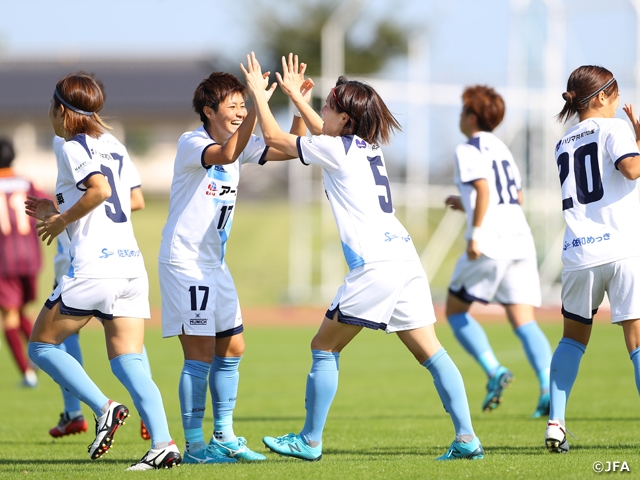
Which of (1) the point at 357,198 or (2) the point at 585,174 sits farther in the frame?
(2) the point at 585,174

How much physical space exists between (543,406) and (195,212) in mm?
3548

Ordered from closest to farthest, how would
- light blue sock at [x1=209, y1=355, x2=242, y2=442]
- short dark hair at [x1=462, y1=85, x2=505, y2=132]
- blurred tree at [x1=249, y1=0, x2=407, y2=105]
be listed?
light blue sock at [x1=209, y1=355, x2=242, y2=442]
short dark hair at [x1=462, y1=85, x2=505, y2=132]
blurred tree at [x1=249, y1=0, x2=407, y2=105]

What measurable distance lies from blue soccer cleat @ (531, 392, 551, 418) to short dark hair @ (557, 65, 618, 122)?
278 cm

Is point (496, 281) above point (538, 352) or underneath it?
above

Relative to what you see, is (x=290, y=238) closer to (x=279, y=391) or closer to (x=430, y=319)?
(x=279, y=391)

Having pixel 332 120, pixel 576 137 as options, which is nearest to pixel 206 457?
pixel 332 120

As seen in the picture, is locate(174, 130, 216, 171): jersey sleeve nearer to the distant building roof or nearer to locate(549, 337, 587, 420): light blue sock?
locate(549, 337, 587, 420): light blue sock

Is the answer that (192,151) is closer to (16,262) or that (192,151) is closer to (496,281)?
(496,281)

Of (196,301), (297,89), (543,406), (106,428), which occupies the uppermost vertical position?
(297,89)

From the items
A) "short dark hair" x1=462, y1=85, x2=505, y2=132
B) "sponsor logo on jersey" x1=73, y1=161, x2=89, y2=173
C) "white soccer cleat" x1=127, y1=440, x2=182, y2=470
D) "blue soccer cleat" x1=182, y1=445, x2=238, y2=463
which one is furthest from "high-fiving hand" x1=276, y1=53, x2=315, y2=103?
"short dark hair" x1=462, y1=85, x2=505, y2=132

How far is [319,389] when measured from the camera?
5008 millimetres

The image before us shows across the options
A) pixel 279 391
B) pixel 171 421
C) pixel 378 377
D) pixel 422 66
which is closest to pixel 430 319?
pixel 171 421

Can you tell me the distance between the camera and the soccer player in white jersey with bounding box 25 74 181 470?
16.1 feet

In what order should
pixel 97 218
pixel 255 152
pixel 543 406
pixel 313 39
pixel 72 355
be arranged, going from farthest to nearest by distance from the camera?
pixel 313 39, pixel 543 406, pixel 72 355, pixel 255 152, pixel 97 218
